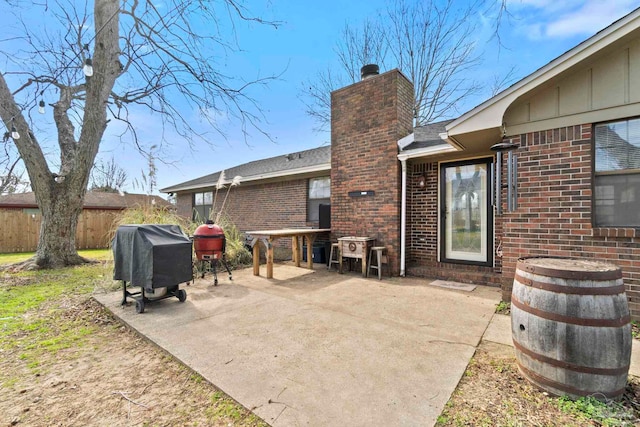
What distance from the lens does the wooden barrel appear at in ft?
5.90

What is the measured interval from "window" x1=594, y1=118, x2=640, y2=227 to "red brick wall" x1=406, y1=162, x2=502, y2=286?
247cm

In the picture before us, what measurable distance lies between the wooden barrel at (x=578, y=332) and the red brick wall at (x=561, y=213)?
184 centimetres

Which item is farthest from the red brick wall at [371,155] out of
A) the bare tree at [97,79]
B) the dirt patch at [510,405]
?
the dirt patch at [510,405]

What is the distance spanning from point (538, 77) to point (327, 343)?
4.07 meters

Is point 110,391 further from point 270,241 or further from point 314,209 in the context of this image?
point 314,209

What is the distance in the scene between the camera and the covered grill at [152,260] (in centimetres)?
369

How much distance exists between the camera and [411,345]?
2.71 m

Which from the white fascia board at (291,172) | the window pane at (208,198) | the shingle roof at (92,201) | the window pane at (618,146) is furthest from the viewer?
the shingle roof at (92,201)

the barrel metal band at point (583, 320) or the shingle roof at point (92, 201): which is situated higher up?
the shingle roof at point (92, 201)

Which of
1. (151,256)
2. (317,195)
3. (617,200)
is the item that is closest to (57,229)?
(151,256)

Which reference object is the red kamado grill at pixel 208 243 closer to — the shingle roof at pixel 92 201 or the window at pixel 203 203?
the window at pixel 203 203

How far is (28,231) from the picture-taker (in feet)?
39.0

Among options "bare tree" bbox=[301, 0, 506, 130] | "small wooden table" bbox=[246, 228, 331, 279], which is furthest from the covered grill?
"bare tree" bbox=[301, 0, 506, 130]

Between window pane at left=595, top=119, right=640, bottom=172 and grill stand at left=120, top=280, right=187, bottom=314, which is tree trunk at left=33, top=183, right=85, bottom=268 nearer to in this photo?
grill stand at left=120, top=280, right=187, bottom=314
